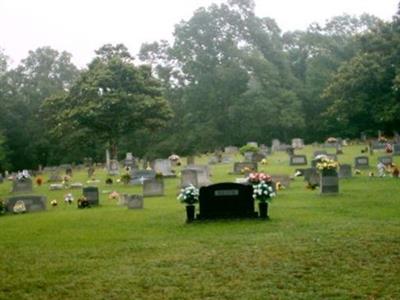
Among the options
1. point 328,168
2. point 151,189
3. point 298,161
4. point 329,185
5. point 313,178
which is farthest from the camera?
point 298,161

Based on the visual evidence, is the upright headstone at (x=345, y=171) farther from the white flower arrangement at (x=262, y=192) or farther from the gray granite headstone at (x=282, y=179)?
the white flower arrangement at (x=262, y=192)

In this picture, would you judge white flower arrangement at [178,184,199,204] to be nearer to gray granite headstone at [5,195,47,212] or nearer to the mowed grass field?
the mowed grass field

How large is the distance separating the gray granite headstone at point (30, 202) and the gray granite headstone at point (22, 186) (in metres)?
9.21

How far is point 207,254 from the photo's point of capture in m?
10.4

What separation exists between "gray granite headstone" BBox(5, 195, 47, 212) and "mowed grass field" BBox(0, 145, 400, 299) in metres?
2.31

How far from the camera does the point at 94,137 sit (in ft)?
146

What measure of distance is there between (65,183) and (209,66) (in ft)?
108

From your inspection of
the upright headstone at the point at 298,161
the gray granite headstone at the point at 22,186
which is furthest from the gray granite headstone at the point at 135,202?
the upright headstone at the point at 298,161

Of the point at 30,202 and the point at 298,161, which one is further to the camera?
the point at 298,161

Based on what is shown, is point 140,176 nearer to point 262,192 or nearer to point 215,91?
point 262,192

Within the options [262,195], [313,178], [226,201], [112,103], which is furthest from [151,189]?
[112,103]

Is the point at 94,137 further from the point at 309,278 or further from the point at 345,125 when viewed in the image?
the point at 309,278

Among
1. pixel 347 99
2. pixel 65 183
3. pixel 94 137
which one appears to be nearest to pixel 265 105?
pixel 347 99

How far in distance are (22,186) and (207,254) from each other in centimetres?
2133
